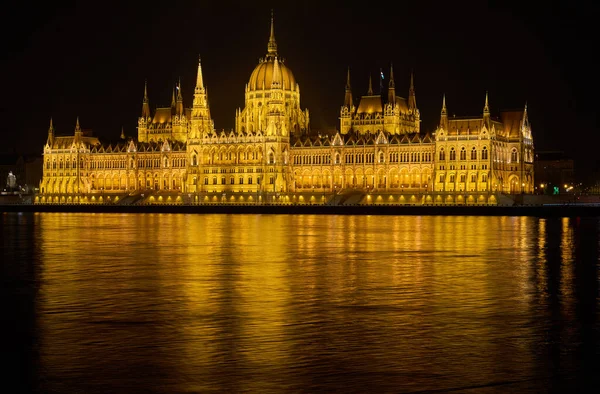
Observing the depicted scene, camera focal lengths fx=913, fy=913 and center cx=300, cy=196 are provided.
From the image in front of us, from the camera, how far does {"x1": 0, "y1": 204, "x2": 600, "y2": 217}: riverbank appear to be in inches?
3728

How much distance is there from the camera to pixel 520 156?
123188 mm

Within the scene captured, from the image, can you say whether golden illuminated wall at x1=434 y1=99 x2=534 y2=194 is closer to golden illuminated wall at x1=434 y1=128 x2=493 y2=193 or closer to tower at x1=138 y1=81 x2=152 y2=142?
golden illuminated wall at x1=434 y1=128 x2=493 y2=193

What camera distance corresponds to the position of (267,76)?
454ft

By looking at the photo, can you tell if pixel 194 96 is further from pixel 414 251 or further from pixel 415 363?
pixel 415 363

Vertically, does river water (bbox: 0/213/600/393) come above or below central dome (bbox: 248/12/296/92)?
below

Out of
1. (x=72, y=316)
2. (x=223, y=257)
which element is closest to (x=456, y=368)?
(x=72, y=316)

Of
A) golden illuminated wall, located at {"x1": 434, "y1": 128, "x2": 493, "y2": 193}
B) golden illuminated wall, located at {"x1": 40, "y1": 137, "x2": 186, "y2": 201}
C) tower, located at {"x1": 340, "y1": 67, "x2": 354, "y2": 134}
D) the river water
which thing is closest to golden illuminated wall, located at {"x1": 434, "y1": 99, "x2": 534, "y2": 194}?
golden illuminated wall, located at {"x1": 434, "y1": 128, "x2": 493, "y2": 193}

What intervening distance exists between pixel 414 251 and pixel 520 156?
276 ft

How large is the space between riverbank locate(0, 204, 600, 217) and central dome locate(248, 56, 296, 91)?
28.9m

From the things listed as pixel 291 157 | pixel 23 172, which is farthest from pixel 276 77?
pixel 23 172

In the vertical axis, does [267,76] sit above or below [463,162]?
above

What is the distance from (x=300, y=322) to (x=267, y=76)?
119273 mm

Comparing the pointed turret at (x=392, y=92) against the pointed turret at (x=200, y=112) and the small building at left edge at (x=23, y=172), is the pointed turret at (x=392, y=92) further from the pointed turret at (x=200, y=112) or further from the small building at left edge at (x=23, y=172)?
the small building at left edge at (x=23, y=172)

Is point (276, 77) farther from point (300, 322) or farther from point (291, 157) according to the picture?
point (300, 322)
